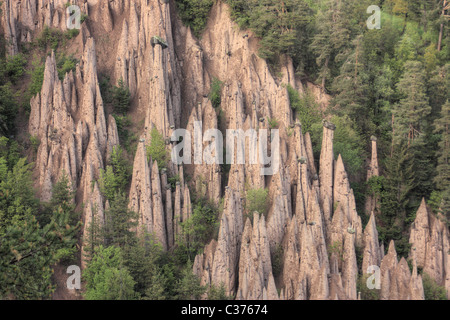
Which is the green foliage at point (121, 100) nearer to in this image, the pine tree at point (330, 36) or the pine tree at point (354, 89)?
the pine tree at point (330, 36)

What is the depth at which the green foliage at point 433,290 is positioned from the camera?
130 feet

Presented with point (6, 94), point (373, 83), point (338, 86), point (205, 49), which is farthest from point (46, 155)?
point (373, 83)

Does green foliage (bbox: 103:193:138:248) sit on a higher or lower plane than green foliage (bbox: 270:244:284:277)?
higher

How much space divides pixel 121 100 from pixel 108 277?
12.9 m

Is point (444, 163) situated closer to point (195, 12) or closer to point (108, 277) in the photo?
point (195, 12)

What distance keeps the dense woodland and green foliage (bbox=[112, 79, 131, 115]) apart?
76mm

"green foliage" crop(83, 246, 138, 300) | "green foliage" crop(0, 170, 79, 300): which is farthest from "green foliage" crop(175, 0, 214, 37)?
"green foliage" crop(83, 246, 138, 300)

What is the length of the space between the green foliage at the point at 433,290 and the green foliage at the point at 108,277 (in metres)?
16.9

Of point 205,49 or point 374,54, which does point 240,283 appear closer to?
point 205,49

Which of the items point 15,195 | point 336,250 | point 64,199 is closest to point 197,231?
point 64,199

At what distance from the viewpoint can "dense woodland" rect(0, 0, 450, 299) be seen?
37375 mm

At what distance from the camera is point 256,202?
135 ft

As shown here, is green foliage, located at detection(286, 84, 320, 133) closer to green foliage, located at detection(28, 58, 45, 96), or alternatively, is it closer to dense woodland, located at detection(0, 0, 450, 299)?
dense woodland, located at detection(0, 0, 450, 299)

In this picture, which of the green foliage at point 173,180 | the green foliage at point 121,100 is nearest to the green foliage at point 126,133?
the green foliage at point 121,100
